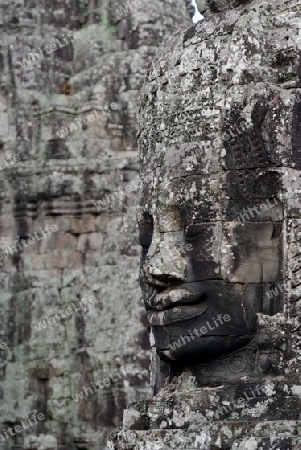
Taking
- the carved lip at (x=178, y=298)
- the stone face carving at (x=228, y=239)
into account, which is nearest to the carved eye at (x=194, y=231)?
the stone face carving at (x=228, y=239)

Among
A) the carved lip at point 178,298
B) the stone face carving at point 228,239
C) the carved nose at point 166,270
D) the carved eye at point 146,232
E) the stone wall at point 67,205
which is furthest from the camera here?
the stone wall at point 67,205

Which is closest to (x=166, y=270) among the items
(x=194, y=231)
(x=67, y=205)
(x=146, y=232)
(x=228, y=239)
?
(x=194, y=231)

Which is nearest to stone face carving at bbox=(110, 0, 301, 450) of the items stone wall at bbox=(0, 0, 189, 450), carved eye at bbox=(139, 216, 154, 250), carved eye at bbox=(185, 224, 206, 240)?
carved eye at bbox=(185, 224, 206, 240)

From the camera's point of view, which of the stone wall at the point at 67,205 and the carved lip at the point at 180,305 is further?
the stone wall at the point at 67,205

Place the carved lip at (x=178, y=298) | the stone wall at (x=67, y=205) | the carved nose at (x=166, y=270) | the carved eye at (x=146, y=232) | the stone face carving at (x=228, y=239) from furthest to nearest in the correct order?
the stone wall at (x=67, y=205)
the carved eye at (x=146, y=232)
the carved nose at (x=166, y=270)
the carved lip at (x=178, y=298)
the stone face carving at (x=228, y=239)

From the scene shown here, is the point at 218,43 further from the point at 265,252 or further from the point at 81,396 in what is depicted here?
the point at 81,396

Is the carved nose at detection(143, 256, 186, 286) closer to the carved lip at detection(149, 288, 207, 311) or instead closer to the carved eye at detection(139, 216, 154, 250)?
the carved lip at detection(149, 288, 207, 311)

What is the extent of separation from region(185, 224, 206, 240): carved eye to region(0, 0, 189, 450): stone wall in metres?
13.7

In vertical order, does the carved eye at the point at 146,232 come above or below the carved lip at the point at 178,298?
above

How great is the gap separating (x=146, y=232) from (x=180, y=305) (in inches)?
39.8

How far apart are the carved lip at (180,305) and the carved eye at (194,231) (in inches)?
19.3

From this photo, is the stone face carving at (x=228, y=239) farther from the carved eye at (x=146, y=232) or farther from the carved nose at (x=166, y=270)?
the carved eye at (x=146, y=232)

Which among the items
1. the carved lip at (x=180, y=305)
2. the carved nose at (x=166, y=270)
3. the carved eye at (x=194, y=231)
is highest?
the carved eye at (x=194, y=231)

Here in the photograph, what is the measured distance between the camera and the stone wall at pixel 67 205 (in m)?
29.3
